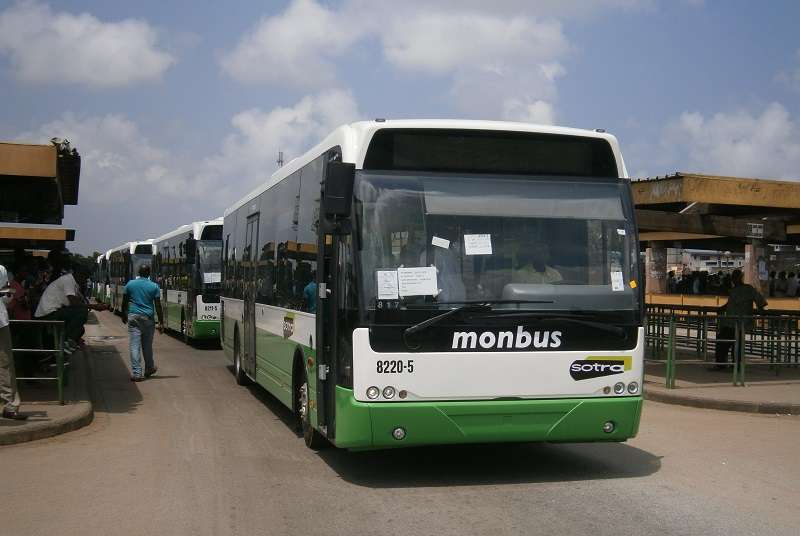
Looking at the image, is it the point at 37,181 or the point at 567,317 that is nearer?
the point at 567,317

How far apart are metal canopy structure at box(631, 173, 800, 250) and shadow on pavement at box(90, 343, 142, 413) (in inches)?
349

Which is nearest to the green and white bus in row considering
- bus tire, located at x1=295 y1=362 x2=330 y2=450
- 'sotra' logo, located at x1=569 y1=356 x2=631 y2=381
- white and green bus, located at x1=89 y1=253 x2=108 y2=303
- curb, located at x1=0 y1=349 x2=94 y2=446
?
white and green bus, located at x1=89 y1=253 x2=108 y2=303

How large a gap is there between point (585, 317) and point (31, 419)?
643 cm

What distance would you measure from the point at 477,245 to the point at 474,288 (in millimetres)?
362

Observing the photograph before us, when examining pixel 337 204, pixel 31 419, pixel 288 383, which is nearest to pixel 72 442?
pixel 31 419

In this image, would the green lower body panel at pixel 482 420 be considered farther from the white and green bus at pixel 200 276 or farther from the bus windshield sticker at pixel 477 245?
the white and green bus at pixel 200 276

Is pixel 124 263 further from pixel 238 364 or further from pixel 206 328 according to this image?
pixel 238 364

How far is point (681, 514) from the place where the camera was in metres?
6.85

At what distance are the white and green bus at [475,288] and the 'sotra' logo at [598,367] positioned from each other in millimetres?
12

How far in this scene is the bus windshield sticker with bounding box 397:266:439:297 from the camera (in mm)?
7504

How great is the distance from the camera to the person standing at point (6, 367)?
965 cm

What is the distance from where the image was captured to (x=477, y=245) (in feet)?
25.2

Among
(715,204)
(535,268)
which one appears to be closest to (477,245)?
(535,268)

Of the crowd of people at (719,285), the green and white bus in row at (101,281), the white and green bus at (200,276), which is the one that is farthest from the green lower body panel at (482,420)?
the green and white bus in row at (101,281)
